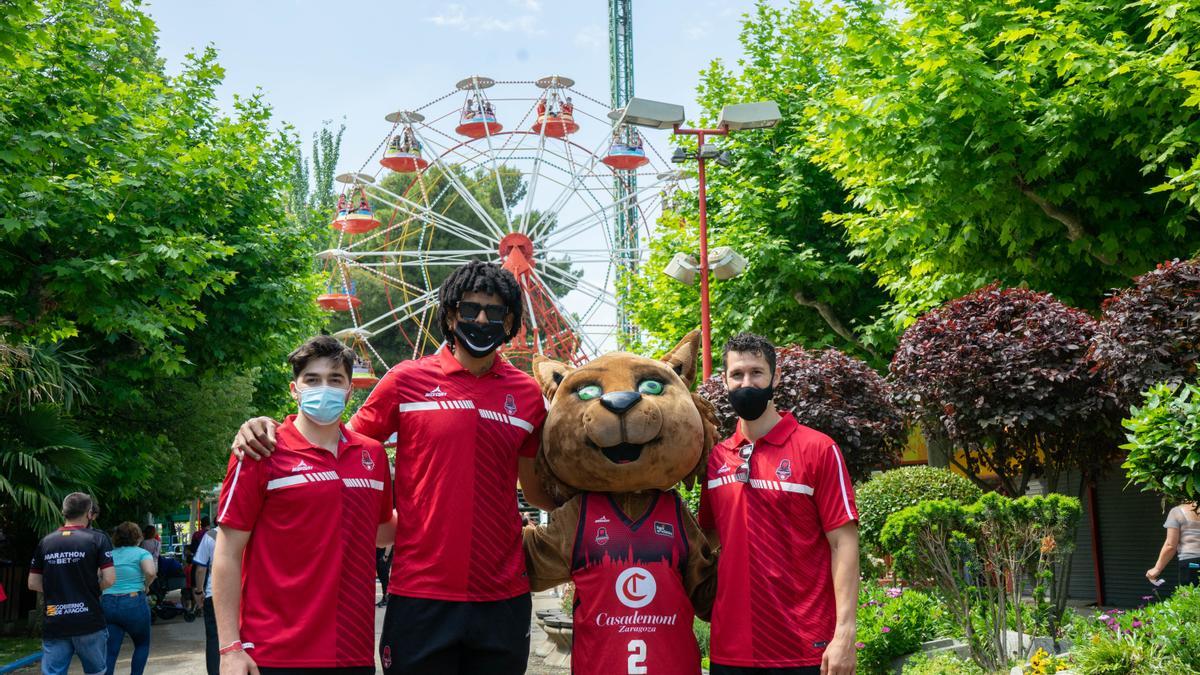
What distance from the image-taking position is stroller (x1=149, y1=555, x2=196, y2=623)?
1809 cm

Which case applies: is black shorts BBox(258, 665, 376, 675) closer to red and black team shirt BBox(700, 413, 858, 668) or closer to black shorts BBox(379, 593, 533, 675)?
black shorts BBox(379, 593, 533, 675)

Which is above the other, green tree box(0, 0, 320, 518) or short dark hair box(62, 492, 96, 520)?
green tree box(0, 0, 320, 518)

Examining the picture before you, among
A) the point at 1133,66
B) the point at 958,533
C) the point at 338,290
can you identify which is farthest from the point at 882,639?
the point at 338,290

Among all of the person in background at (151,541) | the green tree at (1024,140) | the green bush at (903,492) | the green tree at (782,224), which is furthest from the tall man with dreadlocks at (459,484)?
the person in background at (151,541)

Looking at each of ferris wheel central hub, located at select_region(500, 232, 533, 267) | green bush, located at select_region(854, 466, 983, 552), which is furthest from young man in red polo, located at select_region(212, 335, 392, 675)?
ferris wheel central hub, located at select_region(500, 232, 533, 267)

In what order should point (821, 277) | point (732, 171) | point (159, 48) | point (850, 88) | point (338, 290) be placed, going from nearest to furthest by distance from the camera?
1. point (850, 88)
2. point (821, 277)
3. point (732, 171)
4. point (159, 48)
5. point (338, 290)

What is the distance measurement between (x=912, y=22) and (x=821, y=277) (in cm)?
493

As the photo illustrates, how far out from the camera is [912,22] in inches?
464

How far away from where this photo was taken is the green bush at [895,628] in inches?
295

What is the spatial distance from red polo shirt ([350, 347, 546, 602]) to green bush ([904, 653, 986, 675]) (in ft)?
12.6

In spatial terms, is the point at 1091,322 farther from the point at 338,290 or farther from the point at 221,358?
the point at 338,290

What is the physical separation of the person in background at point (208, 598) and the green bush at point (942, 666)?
14.1 feet

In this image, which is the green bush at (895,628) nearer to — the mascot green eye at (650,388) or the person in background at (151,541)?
the mascot green eye at (650,388)

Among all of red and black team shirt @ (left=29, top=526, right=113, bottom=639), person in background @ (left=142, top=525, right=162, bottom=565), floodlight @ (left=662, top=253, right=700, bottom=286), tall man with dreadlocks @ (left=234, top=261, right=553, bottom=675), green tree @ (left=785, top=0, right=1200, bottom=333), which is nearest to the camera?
tall man with dreadlocks @ (left=234, top=261, right=553, bottom=675)
